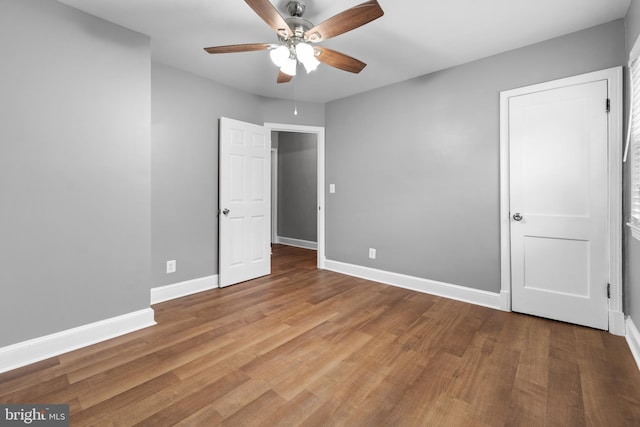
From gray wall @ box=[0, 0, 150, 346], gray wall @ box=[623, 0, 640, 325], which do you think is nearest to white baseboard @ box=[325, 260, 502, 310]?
gray wall @ box=[623, 0, 640, 325]

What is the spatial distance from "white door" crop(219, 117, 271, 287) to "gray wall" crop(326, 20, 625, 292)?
1.05 metres

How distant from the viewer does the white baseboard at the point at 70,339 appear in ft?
5.91

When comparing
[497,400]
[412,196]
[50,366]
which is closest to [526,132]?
[412,196]

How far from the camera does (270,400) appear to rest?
1509mm

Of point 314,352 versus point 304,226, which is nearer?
point 314,352

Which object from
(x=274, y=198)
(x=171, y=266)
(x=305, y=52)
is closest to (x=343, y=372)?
(x=305, y=52)

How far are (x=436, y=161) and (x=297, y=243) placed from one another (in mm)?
3836

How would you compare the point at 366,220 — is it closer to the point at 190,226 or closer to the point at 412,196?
the point at 412,196

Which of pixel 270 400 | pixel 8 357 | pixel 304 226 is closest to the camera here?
pixel 270 400

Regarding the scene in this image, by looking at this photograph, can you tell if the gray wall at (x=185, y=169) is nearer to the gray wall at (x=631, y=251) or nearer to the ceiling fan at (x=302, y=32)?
the ceiling fan at (x=302, y=32)

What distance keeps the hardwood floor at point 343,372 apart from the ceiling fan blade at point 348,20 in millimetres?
2143

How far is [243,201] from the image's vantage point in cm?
360

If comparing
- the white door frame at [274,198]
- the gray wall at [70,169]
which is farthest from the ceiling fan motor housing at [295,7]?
the white door frame at [274,198]

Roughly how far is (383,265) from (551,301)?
1.70 meters
